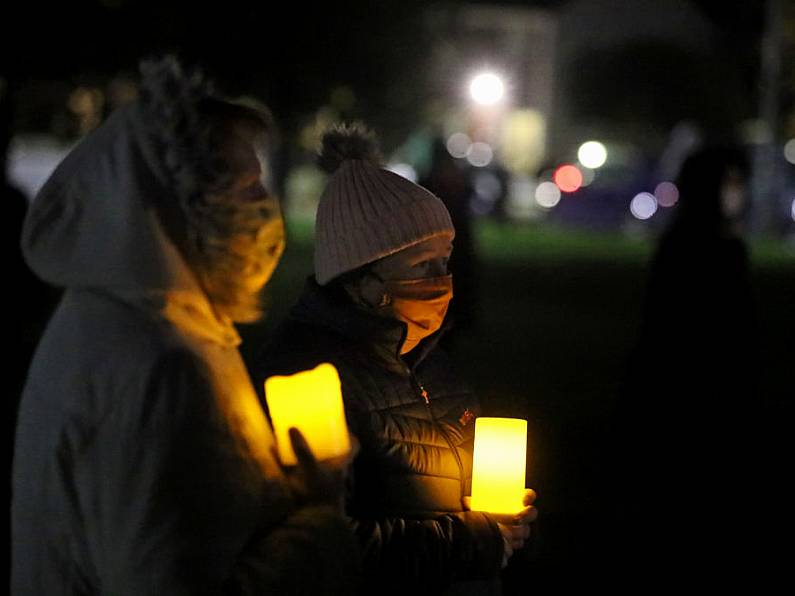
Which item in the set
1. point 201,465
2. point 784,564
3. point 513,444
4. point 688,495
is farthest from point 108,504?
point 688,495

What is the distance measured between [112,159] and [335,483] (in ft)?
2.19

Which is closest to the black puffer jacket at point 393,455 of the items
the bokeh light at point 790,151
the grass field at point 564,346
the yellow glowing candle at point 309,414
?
the yellow glowing candle at point 309,414

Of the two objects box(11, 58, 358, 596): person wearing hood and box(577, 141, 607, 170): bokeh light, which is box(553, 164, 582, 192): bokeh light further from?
box(11, 58, 358, 596): person wearing hood

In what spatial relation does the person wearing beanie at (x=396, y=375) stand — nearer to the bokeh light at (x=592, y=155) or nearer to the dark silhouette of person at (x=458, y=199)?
the dark silhouette of person at (x=458, y=199)

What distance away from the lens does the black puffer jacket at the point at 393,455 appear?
10.4 ft

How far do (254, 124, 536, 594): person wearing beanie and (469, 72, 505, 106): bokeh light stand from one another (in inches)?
662

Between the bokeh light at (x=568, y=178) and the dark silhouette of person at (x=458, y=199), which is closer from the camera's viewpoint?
the dark silhouette of person at (x=458, y=199)

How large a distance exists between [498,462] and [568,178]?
33.6 metres

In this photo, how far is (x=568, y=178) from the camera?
3631 cm

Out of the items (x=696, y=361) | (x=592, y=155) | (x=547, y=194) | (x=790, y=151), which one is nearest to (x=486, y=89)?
(x=696, y=361)

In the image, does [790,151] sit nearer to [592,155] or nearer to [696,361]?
[592,155]

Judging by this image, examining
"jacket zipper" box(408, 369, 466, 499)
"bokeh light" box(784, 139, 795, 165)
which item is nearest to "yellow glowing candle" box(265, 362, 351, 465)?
"jacket zipper" box(408, 369, 466, 499)

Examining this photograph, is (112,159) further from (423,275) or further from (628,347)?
(628,347)

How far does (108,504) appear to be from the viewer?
2271 mm
